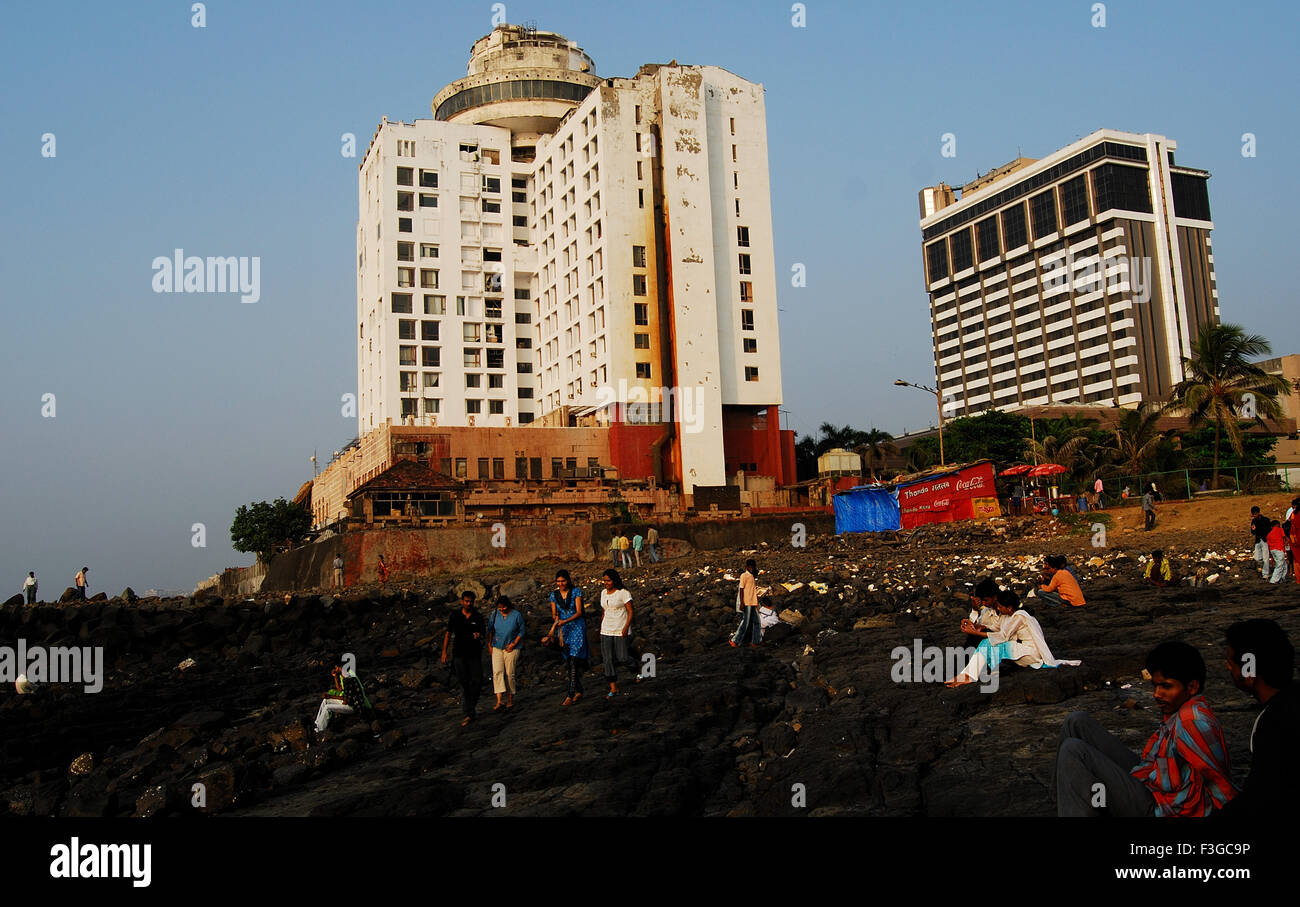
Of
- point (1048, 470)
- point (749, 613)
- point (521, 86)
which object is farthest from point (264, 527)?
point (749, 613)

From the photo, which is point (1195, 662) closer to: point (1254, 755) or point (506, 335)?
point (1254, 755)

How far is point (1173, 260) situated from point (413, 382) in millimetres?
115101

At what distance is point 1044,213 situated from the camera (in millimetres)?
154000

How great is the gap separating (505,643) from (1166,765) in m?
10.6

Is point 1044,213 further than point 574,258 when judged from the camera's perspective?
Yes

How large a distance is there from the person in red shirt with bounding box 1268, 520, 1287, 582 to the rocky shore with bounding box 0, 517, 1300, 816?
2.18 ft

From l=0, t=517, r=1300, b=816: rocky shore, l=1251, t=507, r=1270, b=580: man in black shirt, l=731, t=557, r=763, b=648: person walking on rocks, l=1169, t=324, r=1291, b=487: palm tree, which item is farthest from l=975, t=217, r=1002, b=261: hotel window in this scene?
l=731, t=557, r=763, b=648: person walking on rocks

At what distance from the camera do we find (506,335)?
8712 centimetres

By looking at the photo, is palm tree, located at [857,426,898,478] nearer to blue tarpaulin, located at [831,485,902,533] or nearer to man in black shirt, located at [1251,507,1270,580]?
blue tarpaulin, located at [831,485,902,533]

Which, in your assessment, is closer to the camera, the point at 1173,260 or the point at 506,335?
the point at 506,335

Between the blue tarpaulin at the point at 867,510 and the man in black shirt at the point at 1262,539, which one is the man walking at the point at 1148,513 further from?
the man in black shirt at the point at 1262,539

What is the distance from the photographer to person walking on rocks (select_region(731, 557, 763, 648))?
19.2m

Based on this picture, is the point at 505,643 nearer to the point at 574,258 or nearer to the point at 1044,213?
the point at 574,258

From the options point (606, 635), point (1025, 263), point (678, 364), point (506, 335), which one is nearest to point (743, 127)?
point (678, 364)
